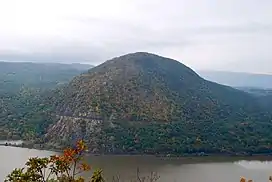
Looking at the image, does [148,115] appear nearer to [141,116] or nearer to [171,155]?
[141,116]

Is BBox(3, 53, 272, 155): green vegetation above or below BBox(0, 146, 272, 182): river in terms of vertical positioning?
above

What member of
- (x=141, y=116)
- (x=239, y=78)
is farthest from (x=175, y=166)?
(x=239, y=78)

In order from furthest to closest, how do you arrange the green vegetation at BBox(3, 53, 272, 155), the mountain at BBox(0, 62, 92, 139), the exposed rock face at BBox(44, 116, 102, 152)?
the mountain at BBox(0, 62, 92, 139)
the green vegetation at BBox(3, 53, 272, 155)
the exposed rock face at BBox(44, 116, 102, 152)

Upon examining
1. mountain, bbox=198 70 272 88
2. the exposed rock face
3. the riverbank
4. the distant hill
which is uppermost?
mountain, bbox=198 70 272 88

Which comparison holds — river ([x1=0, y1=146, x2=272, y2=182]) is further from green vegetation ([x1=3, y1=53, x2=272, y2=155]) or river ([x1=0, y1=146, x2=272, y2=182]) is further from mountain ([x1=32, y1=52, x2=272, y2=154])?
mountain ([x1=32, y1=52, x2=272, y2=154])

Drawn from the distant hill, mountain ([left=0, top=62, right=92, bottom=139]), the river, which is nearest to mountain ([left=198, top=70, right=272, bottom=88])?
the distant hill

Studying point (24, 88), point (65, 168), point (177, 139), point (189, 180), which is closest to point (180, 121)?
point (177, 139)

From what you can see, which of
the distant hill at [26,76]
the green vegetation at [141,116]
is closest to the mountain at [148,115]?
the green vegetation at [141,116]
